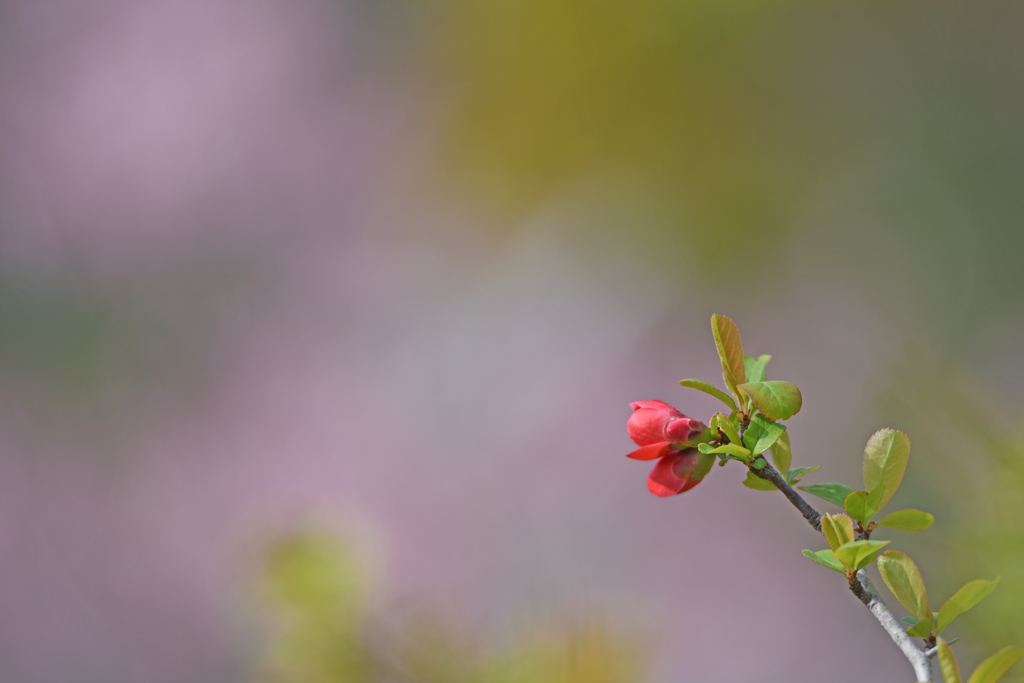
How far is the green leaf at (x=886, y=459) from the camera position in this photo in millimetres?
203

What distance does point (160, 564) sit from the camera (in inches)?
33.6

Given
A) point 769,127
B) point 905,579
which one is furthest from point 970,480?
point 905,579

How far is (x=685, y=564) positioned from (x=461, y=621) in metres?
0.26

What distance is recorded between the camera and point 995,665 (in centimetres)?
17

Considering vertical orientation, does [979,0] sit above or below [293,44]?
below

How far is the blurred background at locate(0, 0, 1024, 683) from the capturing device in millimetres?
704

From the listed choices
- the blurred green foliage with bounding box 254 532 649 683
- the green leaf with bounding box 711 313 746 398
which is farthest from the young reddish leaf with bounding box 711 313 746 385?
the blurred green foliage with bounding box 254 532 649 683

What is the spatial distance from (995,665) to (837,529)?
0.15 ft

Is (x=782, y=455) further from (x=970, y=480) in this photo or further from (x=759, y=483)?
(x=970, y=480)

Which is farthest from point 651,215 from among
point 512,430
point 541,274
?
point 512,430

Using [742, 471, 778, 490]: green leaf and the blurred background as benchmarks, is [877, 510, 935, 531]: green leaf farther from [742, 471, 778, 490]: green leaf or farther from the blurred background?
the blurred background

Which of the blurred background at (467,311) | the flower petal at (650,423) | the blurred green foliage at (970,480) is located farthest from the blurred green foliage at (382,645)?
the flower petal at (650,423)

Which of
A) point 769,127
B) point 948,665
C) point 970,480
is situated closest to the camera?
point 948,665

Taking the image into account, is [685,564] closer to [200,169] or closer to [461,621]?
[461,621]
